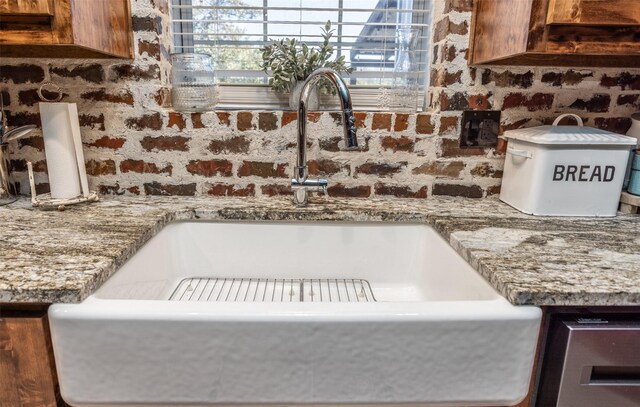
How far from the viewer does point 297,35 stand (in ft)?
4.19

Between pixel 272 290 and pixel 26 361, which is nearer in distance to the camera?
pixel 26 361

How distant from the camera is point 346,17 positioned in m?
1.28

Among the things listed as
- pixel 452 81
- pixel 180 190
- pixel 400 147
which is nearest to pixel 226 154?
pixel 180 190

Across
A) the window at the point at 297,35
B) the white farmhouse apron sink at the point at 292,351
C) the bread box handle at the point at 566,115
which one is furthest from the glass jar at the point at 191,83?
the bread box handle at the point at 566,115

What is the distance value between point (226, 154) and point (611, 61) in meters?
1.04

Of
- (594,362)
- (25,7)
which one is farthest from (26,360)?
(594,362)

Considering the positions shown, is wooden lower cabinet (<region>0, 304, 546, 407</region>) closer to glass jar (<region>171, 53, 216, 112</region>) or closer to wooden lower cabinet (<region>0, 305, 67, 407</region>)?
wooden lower cabinet (<region>0, 305, 67, 407</region>)

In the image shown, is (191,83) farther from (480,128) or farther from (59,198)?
(480,128)

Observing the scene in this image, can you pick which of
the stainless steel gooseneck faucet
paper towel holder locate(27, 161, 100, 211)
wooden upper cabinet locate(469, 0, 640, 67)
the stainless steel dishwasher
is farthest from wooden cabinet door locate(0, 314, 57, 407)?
wooden upper cabinet locate(469, 0, 640, 67)

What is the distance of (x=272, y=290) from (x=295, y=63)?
0.64 meters

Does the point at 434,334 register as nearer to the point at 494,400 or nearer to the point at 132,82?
the point at 494,400

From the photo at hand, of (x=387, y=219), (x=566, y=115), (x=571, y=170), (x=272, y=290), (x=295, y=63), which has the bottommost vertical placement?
(x=272, y=290)

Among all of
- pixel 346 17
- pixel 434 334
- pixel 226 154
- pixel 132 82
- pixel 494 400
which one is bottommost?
pixel 494 400

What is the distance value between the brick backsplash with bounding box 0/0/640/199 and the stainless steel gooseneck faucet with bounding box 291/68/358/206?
142 millimetres
